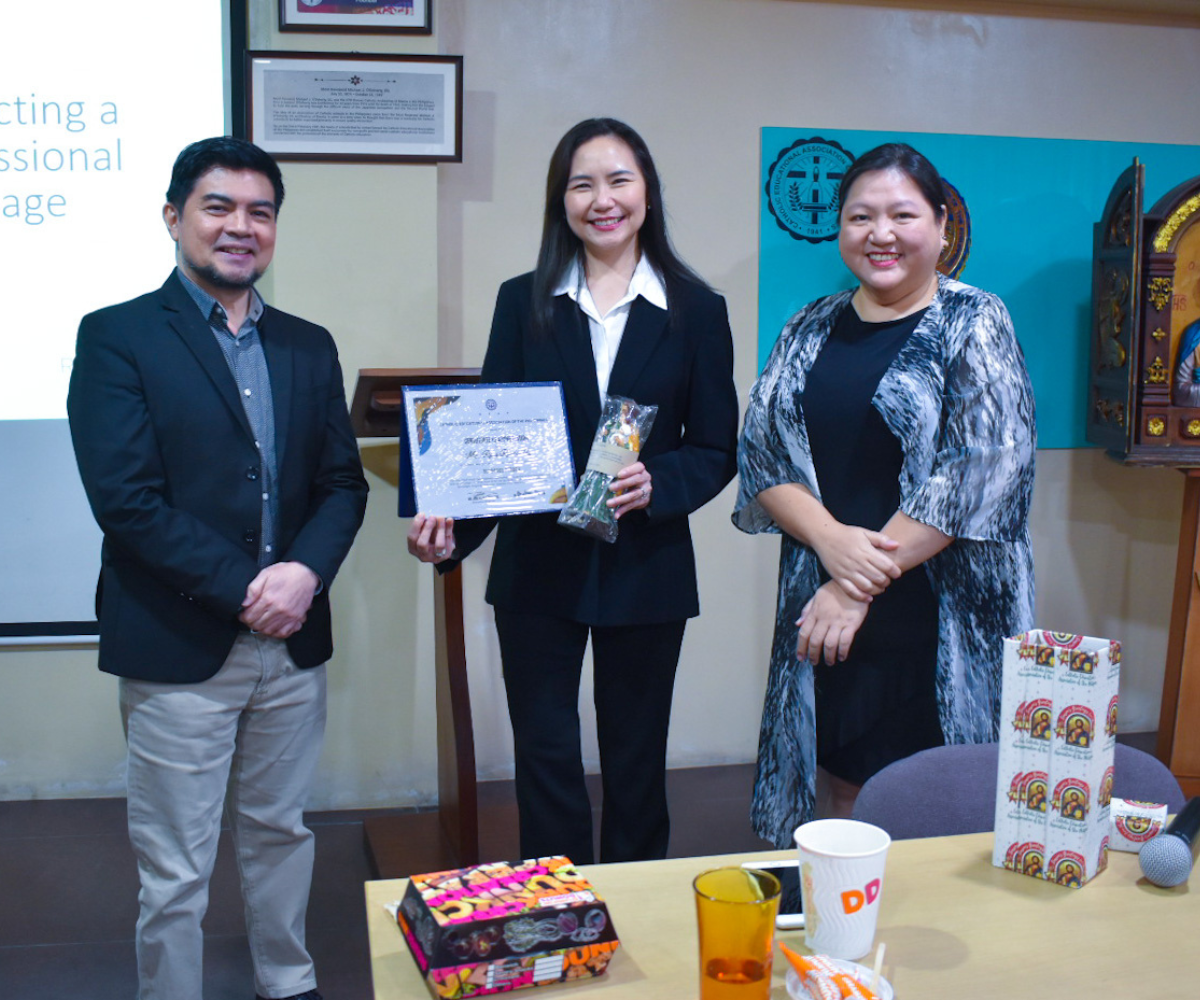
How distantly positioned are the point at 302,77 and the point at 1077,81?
8.55ft

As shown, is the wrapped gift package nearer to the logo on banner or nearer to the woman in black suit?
the woman in black suit

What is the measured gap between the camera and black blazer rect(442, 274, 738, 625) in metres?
2.23

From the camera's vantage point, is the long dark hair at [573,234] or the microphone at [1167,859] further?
the long dark hair at [573,234]

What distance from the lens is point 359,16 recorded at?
340 cm

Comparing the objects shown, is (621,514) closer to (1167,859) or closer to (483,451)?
(483,451)

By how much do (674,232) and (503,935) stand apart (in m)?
3.06

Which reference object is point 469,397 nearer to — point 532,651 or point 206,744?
point 532,651

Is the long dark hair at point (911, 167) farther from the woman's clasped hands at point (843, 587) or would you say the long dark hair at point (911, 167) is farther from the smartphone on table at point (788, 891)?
the smartphone on table at point (788, 891)

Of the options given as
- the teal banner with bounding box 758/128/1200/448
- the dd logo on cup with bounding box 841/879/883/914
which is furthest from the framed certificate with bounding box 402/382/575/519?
the teal banner with bounding box 758/128/1200/448

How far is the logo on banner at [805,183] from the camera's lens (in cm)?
381

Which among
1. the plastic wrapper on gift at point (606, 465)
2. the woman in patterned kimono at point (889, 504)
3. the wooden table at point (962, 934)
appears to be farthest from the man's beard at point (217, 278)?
the wooden table at point (962, 934)

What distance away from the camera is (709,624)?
156 inches

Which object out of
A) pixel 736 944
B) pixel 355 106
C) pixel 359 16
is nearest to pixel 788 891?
pixel 736 944

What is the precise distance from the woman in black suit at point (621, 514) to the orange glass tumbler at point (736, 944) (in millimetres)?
1260
